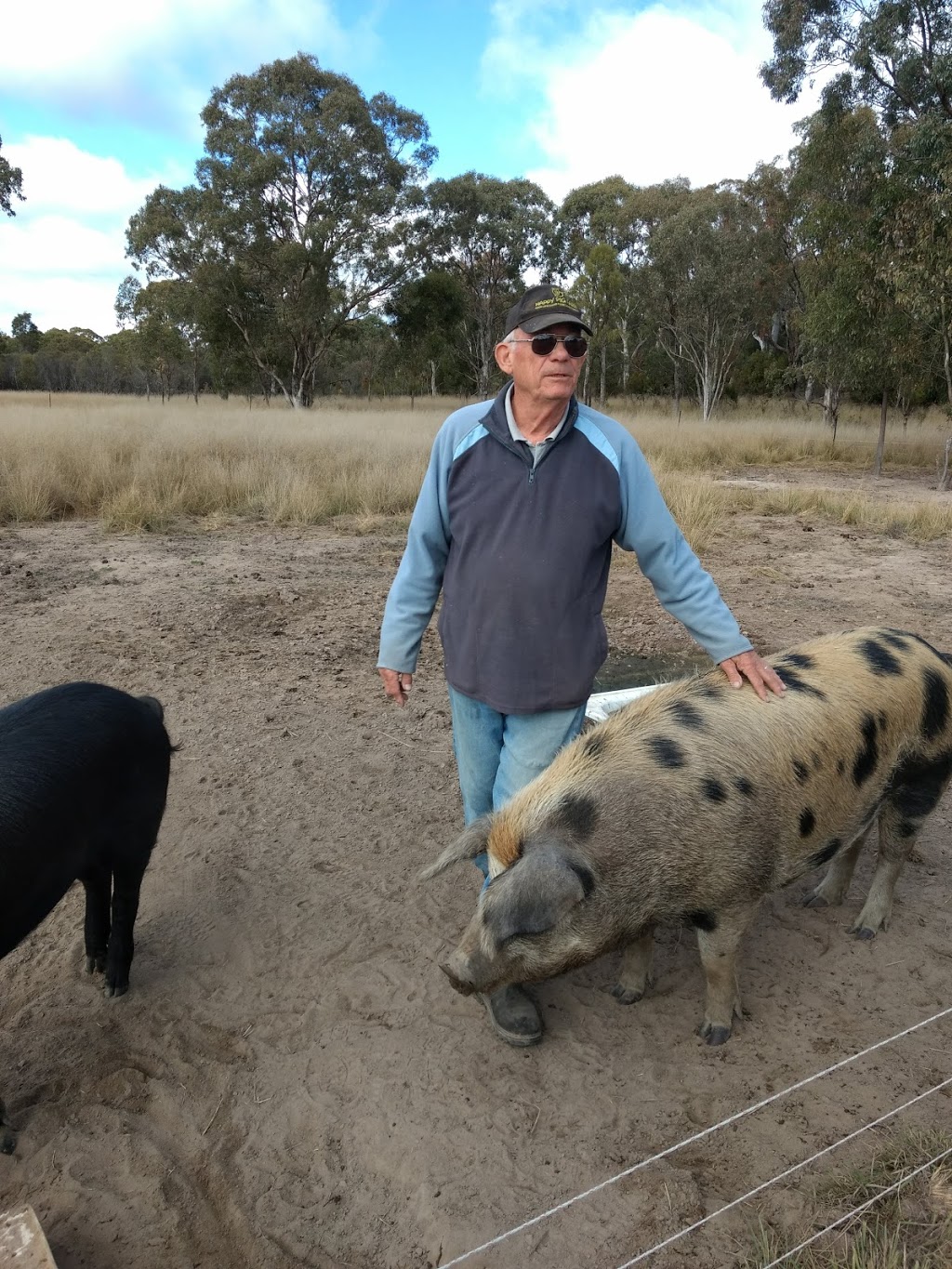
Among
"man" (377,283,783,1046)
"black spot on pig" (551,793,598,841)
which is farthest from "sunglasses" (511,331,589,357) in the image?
"black spot on pig" (551,793,598,841)

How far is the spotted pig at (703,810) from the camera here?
230 cm

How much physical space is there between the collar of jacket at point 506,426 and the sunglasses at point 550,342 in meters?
0.15

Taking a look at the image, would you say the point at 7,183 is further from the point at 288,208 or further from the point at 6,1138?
the point at 6,1138

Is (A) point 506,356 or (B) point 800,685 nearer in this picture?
(A) point 506,356

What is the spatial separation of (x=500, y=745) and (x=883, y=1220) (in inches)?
63.5

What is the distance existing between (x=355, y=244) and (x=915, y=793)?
98.2ft

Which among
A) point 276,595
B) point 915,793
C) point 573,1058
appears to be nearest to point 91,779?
point 573,1058

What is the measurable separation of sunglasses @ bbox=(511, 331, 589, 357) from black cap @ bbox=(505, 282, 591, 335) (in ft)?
0.08

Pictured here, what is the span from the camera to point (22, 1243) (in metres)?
1.83

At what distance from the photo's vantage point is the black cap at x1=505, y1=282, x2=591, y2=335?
2.38m

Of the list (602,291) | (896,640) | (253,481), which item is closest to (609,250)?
(602,291)

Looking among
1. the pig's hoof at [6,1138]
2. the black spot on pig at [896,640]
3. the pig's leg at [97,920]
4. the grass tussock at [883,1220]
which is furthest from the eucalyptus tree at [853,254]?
the pig's hoof at [6,1138]

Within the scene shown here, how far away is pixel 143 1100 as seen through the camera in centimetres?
249

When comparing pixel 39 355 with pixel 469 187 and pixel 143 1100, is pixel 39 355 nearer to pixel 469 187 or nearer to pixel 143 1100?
pixel 469 187
